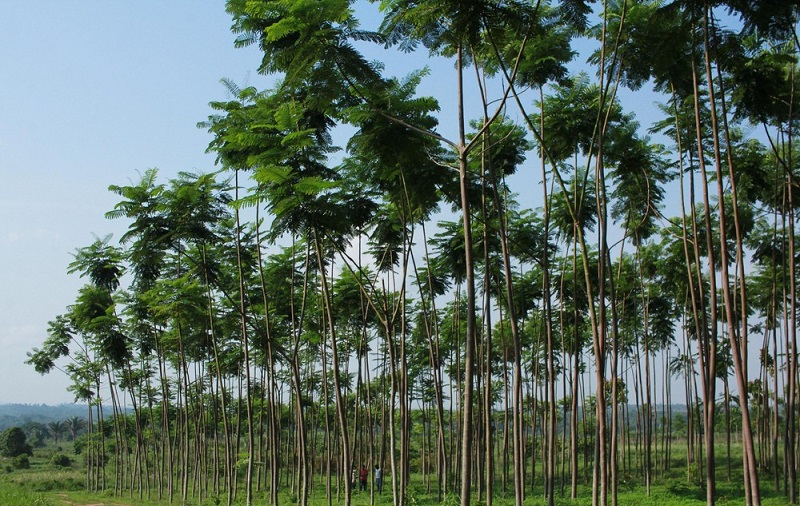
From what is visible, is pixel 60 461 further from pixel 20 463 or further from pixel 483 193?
pixel 483 193

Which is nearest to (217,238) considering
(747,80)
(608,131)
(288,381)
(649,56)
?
(608,131)

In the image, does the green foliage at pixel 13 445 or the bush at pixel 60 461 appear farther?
the green foliage at pixel 13 445

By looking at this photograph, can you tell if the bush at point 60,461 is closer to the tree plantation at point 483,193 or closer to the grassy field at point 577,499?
the grassy field at point 577,499

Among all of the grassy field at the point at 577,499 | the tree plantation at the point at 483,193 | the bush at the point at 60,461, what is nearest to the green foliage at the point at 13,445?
the bush at the point at 60,461

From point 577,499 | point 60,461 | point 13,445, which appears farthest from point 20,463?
point 577,499

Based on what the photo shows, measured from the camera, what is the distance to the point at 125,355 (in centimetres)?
3023

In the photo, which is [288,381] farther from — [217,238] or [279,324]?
[217,238]

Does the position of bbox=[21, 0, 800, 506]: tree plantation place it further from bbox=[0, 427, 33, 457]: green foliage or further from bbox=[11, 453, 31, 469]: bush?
bbox=[0, 427, 33, 457]: green foliage

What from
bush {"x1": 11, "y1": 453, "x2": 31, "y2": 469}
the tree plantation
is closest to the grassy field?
the tree plantation

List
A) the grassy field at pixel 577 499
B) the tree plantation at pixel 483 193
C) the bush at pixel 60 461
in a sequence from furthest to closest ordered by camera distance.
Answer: the bush at pixel 60 461 → the grassy field at pixel 577 499 → the tree plantation at pixel 483 193

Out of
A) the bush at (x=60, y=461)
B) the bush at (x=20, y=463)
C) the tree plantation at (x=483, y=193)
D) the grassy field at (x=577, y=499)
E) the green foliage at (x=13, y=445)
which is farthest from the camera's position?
the green foliage at (x=13, y=445)

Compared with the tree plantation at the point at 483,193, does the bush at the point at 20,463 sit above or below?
below

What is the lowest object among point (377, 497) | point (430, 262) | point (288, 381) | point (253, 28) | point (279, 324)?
point (377, 497)

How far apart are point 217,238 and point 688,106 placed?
1273cm
